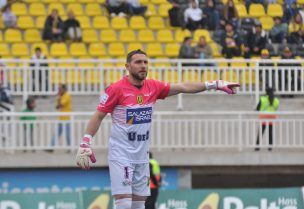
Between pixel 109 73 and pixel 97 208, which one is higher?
pixel 109 73

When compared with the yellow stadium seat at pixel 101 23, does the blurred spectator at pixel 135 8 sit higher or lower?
higher

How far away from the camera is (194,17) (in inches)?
992

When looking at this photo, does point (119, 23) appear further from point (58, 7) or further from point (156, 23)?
point (58, 7)

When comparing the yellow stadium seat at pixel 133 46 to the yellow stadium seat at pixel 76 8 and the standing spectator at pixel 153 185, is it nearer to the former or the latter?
the yellow stadium seat at pixel 76 8

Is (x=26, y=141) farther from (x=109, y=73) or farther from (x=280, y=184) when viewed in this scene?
(x=280, y=184)

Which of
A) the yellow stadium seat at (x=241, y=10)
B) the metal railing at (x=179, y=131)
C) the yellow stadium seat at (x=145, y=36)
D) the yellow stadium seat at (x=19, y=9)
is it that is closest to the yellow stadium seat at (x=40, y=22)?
the yellow stadium seat at (x=19, y=9)

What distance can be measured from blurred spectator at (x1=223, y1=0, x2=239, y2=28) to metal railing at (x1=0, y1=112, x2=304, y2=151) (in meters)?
4.89

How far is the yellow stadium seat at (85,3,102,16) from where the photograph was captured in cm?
2556

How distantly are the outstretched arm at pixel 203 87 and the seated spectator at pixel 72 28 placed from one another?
12943 millimetres

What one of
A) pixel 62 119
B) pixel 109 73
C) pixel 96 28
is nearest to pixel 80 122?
pixel 62 119

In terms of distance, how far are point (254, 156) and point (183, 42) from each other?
4.22m

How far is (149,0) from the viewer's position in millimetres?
26031

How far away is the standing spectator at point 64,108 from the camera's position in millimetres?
20312

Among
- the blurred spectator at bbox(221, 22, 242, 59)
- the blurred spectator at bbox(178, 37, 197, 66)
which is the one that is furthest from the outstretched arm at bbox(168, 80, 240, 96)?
the blurred spectator at bbox(221, 22, 242, 59)
